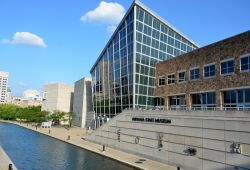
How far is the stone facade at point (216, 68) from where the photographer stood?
3584 cm

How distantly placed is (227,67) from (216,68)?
1.96 meters

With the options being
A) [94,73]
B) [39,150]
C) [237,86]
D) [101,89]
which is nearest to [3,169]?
[39,150]

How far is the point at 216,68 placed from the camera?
39.8 metres

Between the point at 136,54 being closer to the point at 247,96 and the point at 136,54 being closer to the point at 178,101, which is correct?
the point at 178,101

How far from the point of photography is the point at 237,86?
3609 cm

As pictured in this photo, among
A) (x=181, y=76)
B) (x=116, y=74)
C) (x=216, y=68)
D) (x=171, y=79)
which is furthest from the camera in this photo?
(x=116, y=74)

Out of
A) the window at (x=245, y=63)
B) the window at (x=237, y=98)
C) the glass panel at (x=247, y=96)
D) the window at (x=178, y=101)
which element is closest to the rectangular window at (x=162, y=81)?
the window at (x=178, y=101)

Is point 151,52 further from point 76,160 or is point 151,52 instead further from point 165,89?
point 76,160

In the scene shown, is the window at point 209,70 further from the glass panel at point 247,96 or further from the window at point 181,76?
Result: the glass panel at point 247,96

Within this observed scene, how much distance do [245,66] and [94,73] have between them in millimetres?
46469

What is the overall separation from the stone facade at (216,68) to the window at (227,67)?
1.54ft

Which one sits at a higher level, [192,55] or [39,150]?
[192,55]

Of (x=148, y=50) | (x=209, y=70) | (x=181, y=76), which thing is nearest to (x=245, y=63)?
(x=209, y=70)

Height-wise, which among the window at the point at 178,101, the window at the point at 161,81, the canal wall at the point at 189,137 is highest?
the window at the point at 161,81
